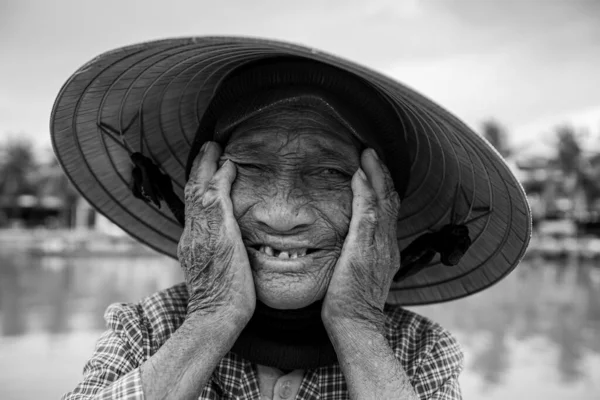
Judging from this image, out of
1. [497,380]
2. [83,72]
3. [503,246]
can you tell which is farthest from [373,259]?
[497,380]

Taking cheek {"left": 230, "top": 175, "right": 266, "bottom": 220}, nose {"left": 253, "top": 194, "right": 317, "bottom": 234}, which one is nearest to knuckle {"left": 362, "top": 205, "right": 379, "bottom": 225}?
nose {"left": 253, "top": 194, "right": 317, "bottom": 234}

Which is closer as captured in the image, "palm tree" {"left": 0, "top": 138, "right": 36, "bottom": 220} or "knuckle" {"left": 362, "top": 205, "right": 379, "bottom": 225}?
"knuckle" {"left": 362, "top": 205, "right": 379, "bottom": 225}

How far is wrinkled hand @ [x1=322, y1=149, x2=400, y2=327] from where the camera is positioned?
118 cm

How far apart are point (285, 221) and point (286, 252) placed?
2.8 inches

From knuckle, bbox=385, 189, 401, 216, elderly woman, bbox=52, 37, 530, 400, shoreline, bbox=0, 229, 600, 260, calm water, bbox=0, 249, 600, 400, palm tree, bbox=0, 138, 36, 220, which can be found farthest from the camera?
palm tree, bbox=0, 138, 36, 220

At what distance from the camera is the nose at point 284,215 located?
120cm

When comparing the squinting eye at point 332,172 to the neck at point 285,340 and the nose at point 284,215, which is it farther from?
the neck at point 285,340

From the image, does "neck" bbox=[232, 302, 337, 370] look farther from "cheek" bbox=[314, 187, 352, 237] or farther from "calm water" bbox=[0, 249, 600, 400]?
"calm water" bbox=[0, 249, 600, 400]

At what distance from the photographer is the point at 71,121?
150 cm

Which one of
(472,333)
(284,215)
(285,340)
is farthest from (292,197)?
(472,333)

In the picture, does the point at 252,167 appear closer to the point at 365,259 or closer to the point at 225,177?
the point at 225,177

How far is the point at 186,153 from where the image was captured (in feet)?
5.60

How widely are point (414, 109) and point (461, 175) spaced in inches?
10.6

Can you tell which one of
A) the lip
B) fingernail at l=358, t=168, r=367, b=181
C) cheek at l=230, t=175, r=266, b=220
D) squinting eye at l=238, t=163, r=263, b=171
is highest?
squinting eye at l=238, t=163, r=263, b=171
